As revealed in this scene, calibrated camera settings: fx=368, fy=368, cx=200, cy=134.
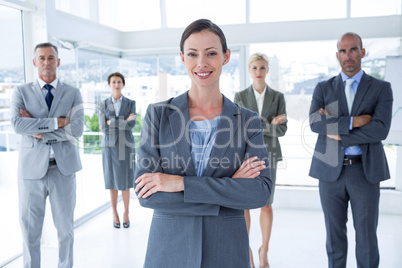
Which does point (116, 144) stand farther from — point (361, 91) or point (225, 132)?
point (225, 132)

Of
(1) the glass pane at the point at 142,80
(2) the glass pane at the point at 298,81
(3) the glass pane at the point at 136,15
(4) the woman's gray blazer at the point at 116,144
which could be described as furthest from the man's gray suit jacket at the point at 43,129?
(2) the glass pane at the point at 298,81

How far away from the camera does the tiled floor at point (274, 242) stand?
366cm

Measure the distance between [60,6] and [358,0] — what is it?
3.93 m

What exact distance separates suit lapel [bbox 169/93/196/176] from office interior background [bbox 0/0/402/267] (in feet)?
9.98

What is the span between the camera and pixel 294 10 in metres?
5.34

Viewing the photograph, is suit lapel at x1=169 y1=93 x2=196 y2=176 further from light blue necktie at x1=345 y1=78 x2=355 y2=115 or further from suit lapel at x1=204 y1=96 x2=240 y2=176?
light blue necktie at x1=345 y1=78 x2=355 y2=115

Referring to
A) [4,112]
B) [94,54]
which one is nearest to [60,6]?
[94,54]

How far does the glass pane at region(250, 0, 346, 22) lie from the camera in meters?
5.21

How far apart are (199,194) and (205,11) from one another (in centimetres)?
476

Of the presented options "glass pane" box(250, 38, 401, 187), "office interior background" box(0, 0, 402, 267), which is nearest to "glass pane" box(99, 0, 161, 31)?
"office interior background" box(0, 0, 402, 267)

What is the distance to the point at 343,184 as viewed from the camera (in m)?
2.86

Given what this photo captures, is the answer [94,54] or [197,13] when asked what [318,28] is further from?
[94,54]

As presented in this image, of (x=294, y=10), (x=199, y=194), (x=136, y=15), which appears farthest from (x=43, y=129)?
(x=294, y=10)

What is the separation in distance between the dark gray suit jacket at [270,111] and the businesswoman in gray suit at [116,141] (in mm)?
1772
